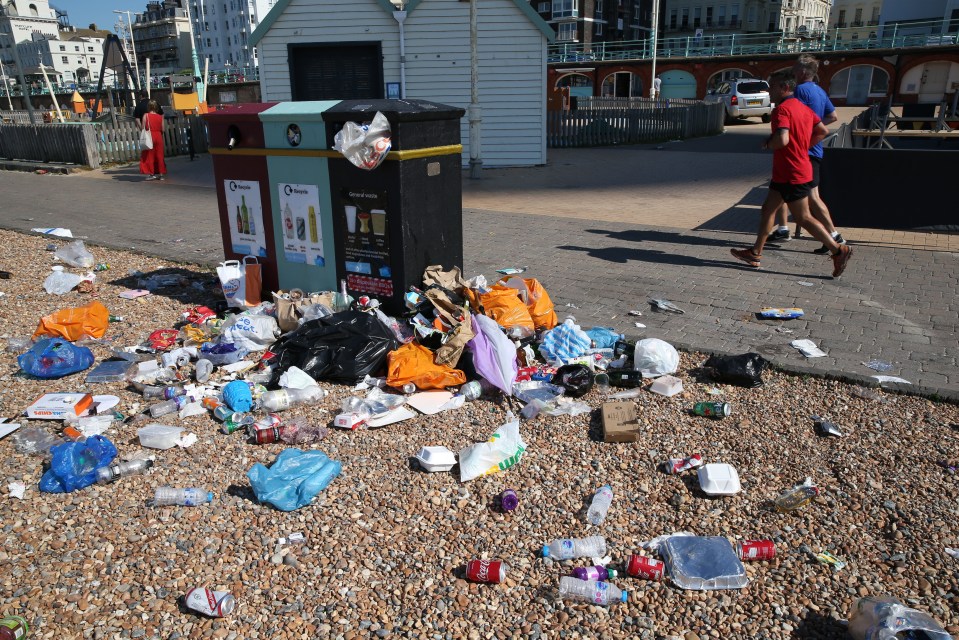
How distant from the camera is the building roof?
14.7 m

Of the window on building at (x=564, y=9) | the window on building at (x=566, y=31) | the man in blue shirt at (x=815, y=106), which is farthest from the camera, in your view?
the window on building at (x=566, y=31)

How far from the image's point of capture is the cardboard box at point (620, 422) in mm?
3826

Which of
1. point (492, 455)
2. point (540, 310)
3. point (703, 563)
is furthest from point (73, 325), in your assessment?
point (703, 563)

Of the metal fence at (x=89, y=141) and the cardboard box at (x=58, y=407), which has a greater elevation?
the metal fence at (x=89, y=141)

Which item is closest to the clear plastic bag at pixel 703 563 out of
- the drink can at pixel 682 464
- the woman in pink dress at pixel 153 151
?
the drink can at pixel 682 464

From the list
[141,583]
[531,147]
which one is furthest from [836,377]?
[531,147]

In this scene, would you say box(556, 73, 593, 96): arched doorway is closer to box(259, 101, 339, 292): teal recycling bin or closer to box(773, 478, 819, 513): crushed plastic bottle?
box(259, 101, 339, 292): teal recycling bin

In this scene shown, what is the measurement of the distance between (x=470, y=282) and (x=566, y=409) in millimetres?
1586

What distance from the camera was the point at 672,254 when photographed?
764cm

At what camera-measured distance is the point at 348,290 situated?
5449mm

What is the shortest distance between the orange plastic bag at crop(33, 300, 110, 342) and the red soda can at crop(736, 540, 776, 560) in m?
4.84

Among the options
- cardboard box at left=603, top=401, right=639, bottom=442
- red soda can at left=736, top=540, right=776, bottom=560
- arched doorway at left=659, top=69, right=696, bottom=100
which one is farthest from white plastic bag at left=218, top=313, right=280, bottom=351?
arched doorway at left=659, top=69, right=696, bottom=100

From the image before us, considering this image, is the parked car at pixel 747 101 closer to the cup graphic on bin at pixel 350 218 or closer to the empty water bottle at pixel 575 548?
the cup graphic on bin at pixel 350 218

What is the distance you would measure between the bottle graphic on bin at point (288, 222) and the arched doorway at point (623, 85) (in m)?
49.2
